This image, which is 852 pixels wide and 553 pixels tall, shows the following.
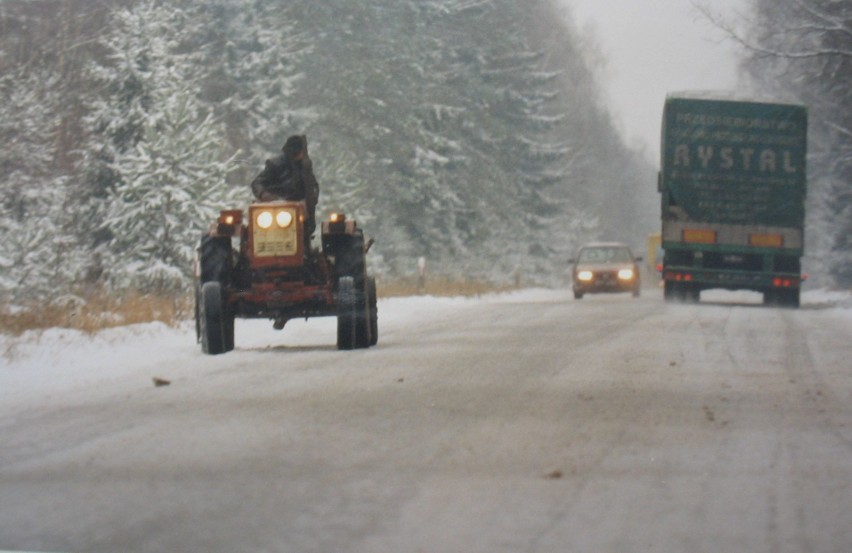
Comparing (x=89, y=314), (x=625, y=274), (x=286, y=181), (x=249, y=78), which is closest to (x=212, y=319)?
(x=286, y=181)

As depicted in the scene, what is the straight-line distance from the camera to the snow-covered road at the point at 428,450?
5270mm

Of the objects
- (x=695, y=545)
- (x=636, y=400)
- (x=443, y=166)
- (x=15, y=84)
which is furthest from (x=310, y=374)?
(x=443, y=166)

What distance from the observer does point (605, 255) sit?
3722 centimetres

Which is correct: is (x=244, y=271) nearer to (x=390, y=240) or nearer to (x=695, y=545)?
(x=695, y=545)

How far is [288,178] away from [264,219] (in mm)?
666

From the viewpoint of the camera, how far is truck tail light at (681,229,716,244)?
27219 mm

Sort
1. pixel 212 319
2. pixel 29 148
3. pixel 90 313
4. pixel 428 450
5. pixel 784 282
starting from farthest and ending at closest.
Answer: pixel 29 148, pixel 784 282, pixel 90 313, pixel 212 319, pixel 428 450

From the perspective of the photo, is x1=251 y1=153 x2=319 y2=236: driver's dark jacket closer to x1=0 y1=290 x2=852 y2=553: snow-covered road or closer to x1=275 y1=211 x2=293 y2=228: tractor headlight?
x1=275 y1=211 x2=293 y2=228: tractor headlight

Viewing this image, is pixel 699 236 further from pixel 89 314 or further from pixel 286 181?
pixel 286 181

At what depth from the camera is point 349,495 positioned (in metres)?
5.84

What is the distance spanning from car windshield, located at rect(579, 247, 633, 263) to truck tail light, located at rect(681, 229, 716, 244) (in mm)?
9213

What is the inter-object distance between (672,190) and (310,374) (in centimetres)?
1728

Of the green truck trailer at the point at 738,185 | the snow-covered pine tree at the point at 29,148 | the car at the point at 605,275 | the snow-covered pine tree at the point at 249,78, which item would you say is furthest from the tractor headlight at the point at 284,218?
the snow-covered pine tree at the point at 249,78

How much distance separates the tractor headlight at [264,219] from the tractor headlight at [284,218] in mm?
69
